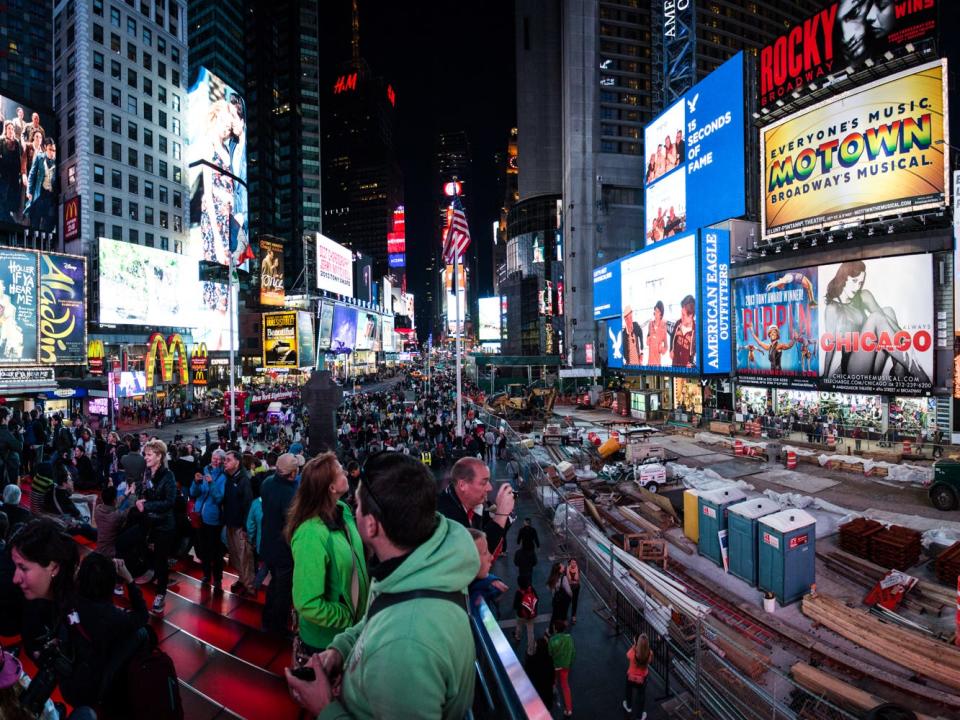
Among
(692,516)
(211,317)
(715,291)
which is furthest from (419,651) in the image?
(211,317)

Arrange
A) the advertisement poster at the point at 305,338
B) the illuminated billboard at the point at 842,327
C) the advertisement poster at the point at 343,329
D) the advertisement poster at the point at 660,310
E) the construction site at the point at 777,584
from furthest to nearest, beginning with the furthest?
the advertisement poster at the point at 343,329 → the advertisement poster at the point at 305,338 → the advertisement poster at the point at 660,310 → the illuminated billboard at the point at 842,327 → the construction site at the point at 777,584

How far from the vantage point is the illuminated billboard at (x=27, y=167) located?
3884cm

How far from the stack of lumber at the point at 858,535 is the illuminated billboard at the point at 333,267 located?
70.5 metres

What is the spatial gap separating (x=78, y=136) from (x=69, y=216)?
7.36 m

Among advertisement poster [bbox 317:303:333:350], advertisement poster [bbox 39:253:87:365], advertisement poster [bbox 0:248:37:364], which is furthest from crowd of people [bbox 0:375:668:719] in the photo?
advertisement poster [bbox 317:303:333:350]

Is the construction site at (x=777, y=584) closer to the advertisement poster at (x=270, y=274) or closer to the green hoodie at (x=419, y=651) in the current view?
the green hoodie at (x=419, y=651)

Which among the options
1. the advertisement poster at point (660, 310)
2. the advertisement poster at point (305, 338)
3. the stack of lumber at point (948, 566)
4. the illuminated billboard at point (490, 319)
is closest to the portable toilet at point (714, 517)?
→ the stack of lumber at point (948, 566)

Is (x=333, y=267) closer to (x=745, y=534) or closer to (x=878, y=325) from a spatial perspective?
(x=878, y=325)

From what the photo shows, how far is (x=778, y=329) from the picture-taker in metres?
32.1

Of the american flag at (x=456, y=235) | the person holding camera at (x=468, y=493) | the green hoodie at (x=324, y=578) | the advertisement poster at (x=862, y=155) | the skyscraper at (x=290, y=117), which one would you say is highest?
the skyscraper at (x=290, y=117)

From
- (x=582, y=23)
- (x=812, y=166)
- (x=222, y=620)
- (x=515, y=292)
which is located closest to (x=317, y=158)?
(x=515, y=292)

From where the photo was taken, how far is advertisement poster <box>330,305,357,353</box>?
3002 inches

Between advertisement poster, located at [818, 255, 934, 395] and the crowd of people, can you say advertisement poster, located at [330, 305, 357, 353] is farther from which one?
the crowd of people

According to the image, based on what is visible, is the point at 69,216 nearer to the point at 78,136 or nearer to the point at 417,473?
the point at 78,136
